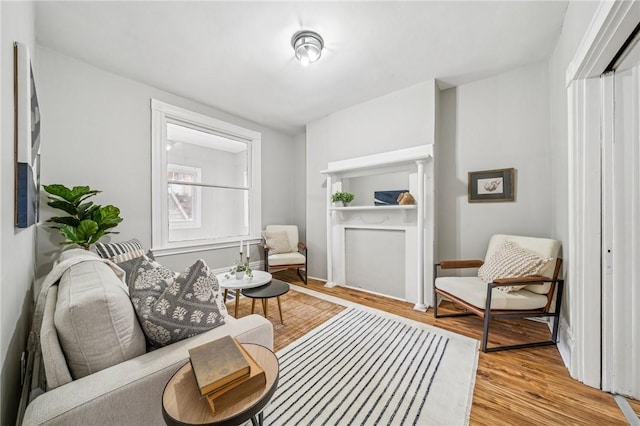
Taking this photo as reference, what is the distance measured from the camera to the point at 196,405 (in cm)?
75

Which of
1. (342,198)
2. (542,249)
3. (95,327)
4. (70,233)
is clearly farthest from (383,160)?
(70,233)

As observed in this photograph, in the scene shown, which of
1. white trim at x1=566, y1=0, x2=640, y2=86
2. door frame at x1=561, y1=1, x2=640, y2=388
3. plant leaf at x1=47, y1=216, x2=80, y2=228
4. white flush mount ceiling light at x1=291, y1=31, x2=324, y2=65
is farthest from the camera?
plant leaf at x1=47, y1=216, x2=80, y2=228

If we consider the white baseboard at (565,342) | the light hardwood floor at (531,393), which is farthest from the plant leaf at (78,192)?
the white baseboard at (565,342)

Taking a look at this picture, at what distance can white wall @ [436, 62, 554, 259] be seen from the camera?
2.51 metres

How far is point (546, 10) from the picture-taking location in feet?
6.12

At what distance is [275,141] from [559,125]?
3.88 m

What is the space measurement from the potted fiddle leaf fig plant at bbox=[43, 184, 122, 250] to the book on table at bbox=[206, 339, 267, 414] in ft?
7.52

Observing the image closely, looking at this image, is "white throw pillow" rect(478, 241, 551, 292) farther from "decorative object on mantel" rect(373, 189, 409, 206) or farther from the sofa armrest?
the sofa armrest

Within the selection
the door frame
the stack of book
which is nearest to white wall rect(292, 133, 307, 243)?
the door frame

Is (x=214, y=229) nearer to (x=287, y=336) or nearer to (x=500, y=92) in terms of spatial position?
(x=287, y=336)

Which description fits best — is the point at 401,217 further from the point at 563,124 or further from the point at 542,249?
the point at 563,124

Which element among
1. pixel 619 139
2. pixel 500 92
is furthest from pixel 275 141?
pixel 619 139

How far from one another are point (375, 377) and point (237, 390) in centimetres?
123

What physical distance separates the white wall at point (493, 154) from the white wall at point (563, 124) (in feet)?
0.41
